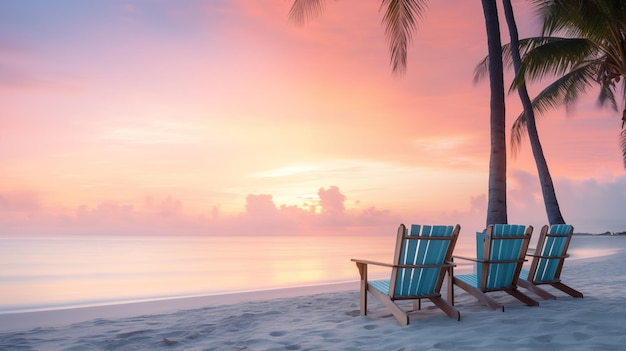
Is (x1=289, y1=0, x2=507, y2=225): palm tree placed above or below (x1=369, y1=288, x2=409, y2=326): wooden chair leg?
above

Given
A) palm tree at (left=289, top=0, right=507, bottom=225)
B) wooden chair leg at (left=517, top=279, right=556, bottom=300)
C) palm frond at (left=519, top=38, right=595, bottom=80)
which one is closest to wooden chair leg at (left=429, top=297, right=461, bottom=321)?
wooden chair leg at (left=517, top=279, right=556, bottom=300)

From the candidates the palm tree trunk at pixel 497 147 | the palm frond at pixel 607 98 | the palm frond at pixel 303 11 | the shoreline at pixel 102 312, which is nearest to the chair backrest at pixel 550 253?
the palm tree trunk at pixel 497 147

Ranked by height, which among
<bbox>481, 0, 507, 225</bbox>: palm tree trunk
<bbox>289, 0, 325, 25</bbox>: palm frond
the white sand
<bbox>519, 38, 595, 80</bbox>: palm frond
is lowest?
the white sand

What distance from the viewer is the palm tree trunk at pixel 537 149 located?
46.5ft

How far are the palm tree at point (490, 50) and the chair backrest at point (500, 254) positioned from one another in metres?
3.03

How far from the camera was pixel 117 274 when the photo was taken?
15188mm

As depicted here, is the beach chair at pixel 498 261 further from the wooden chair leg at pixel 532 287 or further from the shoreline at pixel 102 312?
the shoreline at pixel 102 312

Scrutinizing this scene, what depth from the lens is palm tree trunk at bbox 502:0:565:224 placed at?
14172mm

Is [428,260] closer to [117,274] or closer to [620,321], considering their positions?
[620,321]

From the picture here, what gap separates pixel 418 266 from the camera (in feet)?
16.7

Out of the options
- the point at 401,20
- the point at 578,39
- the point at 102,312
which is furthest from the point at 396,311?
the point at 578,39

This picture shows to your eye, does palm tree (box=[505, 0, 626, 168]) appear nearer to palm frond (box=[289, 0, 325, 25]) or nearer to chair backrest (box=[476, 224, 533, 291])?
palm frond (box=[289, 0, 325, 25])

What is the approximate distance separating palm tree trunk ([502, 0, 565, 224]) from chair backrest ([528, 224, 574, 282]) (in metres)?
8.34

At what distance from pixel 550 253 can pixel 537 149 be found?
9132 millimetres
